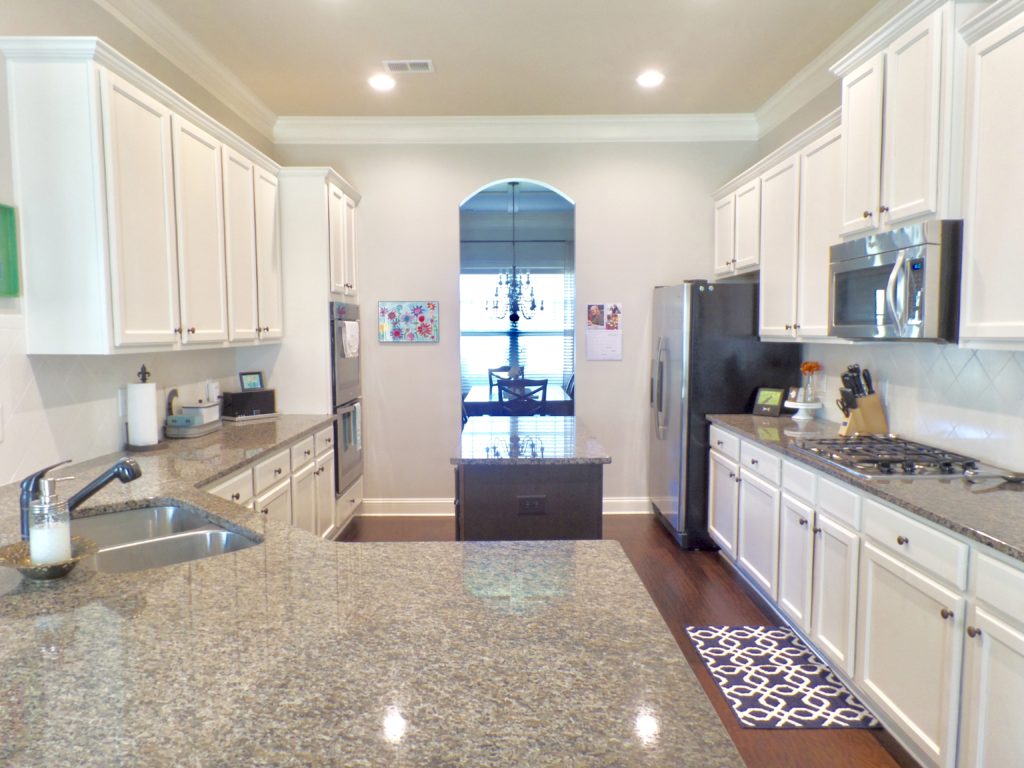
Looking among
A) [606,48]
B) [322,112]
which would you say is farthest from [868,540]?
[322,112]

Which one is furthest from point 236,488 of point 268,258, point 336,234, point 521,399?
point 521,399

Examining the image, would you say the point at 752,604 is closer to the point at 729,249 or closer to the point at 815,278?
the point at 815,278

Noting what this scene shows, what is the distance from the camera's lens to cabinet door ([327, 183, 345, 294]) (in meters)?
4.10

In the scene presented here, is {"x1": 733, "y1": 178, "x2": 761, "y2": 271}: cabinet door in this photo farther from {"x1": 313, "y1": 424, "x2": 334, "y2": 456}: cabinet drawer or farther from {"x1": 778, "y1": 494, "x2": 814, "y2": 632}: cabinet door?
{"x1": 313, "y1": 424, "x2": 334, "y2": 456}: cabinet drawer

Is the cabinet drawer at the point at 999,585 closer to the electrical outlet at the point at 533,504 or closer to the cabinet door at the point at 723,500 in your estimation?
the electrical outlet at the point at 533,504

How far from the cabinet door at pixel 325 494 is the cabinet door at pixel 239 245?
33.8 inches

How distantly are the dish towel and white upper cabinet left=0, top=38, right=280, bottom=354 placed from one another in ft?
5.32

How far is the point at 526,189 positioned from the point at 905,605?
6459mm

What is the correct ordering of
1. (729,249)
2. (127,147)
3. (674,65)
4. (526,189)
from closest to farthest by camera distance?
(127,147), (674,65), (729,249), (526,189)

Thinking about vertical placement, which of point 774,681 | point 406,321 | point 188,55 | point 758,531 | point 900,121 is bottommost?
point 774,681

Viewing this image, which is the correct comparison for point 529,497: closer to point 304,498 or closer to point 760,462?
point 760,462

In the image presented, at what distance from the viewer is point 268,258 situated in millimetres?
3799

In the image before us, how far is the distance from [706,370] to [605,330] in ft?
3.45

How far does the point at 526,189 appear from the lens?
757 cm
